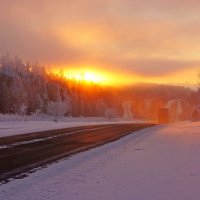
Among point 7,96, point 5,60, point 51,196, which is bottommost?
point 51,196

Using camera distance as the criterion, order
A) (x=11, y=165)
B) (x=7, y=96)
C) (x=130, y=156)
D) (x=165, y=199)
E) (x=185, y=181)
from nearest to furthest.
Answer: (x=165, y=199) → (x=185, y=181) → (x=11, y=165) → (x=130, y=156) → (x=7, y=96)

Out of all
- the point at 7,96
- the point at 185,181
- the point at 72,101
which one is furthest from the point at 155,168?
the point at 72,101

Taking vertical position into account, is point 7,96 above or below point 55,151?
above

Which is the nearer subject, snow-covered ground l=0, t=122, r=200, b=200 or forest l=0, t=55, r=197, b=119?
snow-covered ground l=0, t=122, r=200, b=200

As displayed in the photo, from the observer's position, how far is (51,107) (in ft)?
305

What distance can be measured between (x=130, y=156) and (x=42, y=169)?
440cm

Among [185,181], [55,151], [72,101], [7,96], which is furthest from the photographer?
[72,101]

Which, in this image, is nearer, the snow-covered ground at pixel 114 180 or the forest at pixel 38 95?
the snow-covered ground at pixel 114 180

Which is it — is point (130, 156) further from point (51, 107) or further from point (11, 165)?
point (51, 107)

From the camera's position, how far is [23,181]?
11.3 meters

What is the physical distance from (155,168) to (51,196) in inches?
187

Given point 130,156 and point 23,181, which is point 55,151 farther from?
point 23,181

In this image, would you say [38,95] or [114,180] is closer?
[114,180]

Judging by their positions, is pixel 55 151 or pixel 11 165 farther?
pixel 55 151
